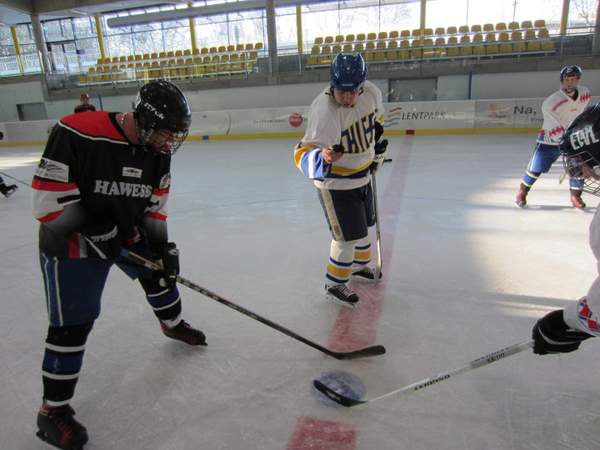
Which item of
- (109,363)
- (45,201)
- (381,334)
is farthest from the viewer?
(381,334)

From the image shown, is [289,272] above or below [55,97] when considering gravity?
below

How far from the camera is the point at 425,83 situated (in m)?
12.4

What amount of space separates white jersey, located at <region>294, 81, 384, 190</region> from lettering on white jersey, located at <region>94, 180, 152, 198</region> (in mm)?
812

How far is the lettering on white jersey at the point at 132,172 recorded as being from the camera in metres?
1.44

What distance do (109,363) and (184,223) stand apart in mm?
2203

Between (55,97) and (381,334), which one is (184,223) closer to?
(381,334)

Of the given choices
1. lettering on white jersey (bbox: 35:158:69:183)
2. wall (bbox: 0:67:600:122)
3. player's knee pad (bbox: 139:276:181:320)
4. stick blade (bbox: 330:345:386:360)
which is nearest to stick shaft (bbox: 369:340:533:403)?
stick blade (bbox: 330:345:386:360)

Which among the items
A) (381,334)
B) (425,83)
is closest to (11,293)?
→ (381,334)

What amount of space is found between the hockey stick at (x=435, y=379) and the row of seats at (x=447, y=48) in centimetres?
1277

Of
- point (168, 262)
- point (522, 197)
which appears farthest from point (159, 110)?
point (522, 197)

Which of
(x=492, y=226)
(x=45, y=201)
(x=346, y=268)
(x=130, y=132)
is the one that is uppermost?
(x=130, y=132)

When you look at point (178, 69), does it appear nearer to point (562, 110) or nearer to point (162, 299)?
point (562, 110)

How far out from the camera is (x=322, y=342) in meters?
2.03

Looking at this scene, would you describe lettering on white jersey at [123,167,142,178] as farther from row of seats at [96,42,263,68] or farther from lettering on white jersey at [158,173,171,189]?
row of seats at [96,42,263,68]
